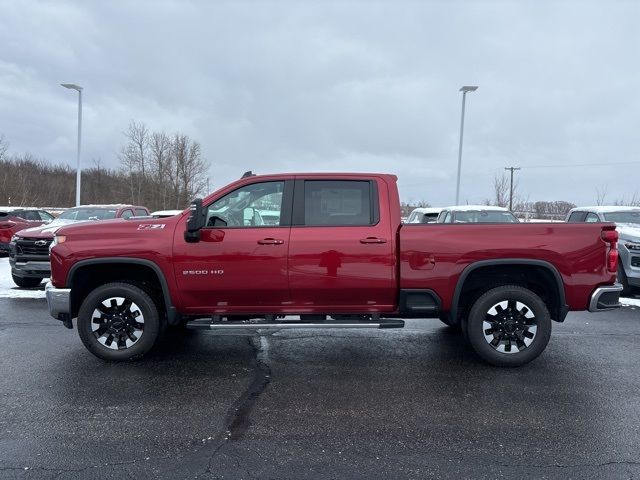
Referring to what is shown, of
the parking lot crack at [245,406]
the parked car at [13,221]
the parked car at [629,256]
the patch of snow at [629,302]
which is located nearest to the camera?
the parking lot crack at [245,406]

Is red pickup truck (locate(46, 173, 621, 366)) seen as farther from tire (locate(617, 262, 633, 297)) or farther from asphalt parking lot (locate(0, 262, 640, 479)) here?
tire (locate(617, 262, 633, 297))

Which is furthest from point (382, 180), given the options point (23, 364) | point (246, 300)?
point (23, 364)

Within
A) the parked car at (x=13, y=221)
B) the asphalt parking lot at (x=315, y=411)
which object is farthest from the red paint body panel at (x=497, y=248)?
the parked car at (x=13, y=221)

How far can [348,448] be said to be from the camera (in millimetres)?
3234

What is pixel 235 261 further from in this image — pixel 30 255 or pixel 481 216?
pixel 481 216

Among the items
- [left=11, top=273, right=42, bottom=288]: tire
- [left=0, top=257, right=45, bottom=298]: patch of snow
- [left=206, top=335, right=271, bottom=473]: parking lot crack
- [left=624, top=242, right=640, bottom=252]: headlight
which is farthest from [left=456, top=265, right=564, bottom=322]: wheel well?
[left=11, top=273, right=42, bottom=288]: tire

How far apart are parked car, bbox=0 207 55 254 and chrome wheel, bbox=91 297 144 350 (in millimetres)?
11032

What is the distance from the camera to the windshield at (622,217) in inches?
388

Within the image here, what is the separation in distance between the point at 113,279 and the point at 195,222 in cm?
129

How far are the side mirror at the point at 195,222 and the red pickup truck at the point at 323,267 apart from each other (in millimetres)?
14

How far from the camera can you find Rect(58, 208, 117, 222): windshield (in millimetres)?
11844

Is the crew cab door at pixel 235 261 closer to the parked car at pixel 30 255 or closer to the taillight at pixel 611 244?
the taillight at pixel 611 244

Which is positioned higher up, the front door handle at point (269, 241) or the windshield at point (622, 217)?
the windshield at point (622, 217)

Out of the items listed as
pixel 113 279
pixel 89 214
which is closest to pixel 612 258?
pixel 113 279
